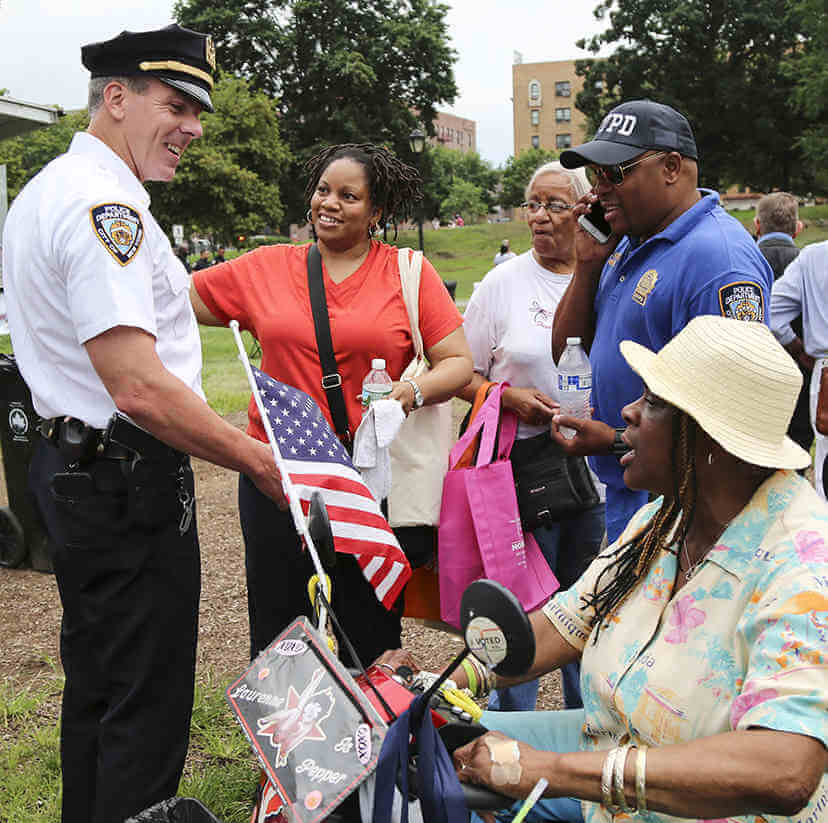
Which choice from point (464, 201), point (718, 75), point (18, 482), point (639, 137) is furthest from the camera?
point (464, 201)

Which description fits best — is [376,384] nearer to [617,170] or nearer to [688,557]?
[617,170]

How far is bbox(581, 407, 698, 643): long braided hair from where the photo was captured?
6.28ft

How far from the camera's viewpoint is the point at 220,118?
3450 cm

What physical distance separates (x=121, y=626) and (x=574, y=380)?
1865mm

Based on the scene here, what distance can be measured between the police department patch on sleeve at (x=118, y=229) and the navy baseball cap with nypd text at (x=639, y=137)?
1481mm

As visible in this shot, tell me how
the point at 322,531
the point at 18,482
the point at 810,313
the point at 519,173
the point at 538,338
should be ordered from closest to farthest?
the point at 322,531 → the point at 538,338 → the point at 810,313 → the point at 18,482 → the point at 519,173

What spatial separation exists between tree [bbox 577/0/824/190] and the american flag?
4834 cm

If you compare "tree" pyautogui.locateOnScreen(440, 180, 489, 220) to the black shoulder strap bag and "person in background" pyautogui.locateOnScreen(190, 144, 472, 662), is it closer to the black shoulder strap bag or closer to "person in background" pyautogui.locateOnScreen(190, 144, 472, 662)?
"person in background" pyautogui.locateOnScreen(190, 144, 472, 662)

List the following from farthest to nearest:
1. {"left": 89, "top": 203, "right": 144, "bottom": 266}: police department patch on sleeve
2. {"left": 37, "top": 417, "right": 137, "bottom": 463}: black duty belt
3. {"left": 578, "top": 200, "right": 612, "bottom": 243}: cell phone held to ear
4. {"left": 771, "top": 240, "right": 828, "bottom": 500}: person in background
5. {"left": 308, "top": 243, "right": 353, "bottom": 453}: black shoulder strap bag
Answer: {"left": 771, "top": 240, "right": 828, "bottom": 500}: person in background
{"left": 578, "top": 200, "right": 612, "bottom": 243}: cell phone held to ear
{"left": 308, "top": 243, "right": 353, "bottom": 453}: black shoulder strap bag
{"left": 37, "top": 417, "right": 137, "bottom": 463}: black duty belt
{"left": 89, "top": 203, "right": 144, "bottom": 266}: police department patch on sleeve

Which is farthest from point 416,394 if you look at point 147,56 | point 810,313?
point 810,313

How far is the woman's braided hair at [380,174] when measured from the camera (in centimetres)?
343

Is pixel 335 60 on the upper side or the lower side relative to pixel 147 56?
upper

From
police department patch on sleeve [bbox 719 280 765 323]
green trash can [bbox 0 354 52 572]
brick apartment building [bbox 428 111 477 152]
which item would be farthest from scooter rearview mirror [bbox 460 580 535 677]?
brick apartment building [bbox 428 111 477 152]

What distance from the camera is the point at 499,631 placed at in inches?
55.9
